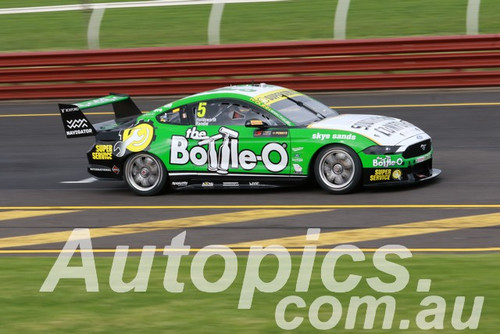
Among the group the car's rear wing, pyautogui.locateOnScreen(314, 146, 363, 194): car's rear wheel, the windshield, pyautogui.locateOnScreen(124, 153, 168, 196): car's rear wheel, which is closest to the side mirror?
the windshield

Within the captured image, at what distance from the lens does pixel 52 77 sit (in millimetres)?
21328

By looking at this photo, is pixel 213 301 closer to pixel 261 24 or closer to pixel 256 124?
pixel 256 124

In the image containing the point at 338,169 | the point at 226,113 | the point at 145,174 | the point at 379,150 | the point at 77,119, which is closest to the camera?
the point at 379,150

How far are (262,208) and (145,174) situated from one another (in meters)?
2.01

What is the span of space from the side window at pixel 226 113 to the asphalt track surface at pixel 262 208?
1023 millimetres

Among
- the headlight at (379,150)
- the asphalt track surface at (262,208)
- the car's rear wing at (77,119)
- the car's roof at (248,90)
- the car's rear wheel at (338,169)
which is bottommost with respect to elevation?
the asphalt track surface at (262,208)

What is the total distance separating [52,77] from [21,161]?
531cm

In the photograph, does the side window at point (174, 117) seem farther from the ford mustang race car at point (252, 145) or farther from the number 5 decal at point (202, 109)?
the number 5 decal at point (202, 109)

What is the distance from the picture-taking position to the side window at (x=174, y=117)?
13.7 m

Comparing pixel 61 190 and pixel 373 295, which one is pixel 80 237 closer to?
pixel 61 190

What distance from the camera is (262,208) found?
1273 cm

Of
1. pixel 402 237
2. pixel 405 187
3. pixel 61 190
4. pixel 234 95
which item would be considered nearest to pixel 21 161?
pixel 61 190

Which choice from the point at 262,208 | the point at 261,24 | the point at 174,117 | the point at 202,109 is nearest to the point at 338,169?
the point at 262,208

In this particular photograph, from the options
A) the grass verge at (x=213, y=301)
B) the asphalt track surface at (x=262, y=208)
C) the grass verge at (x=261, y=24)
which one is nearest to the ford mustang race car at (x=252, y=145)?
the asphalt track surface at (x=262, y=208)
